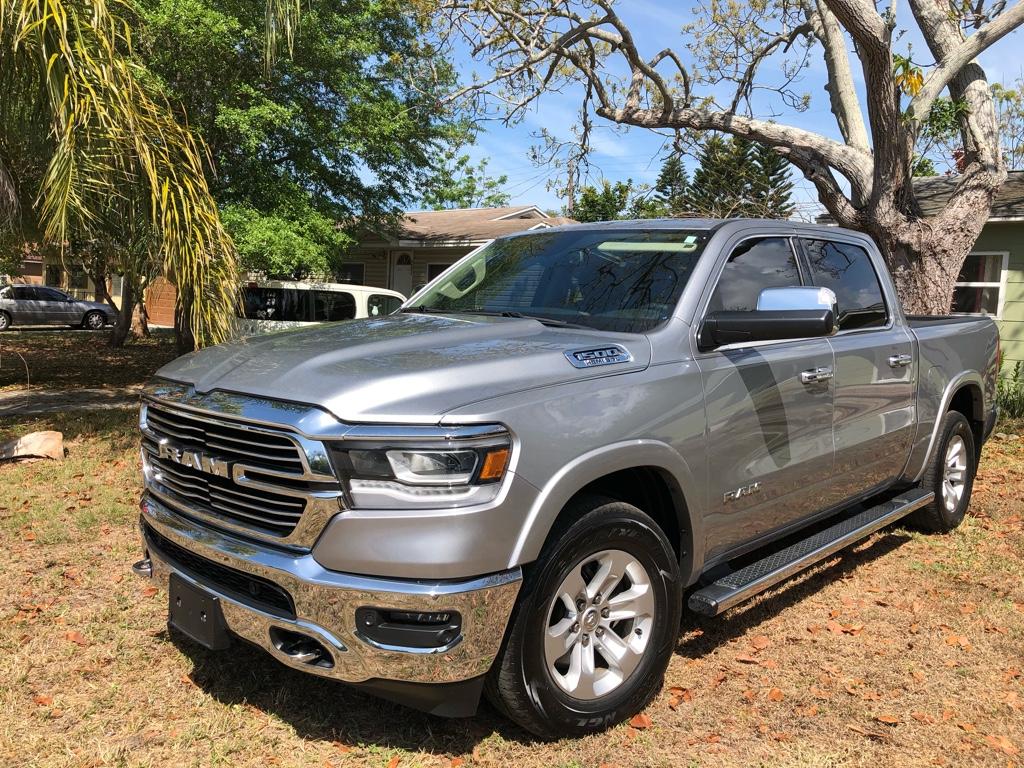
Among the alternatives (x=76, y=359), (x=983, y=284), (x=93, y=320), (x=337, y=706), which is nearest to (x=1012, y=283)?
(x=983, y=284)

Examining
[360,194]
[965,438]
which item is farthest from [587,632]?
[360,194]

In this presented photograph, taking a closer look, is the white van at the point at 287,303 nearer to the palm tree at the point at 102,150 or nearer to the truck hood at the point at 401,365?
the palm tree at the point at 102,150

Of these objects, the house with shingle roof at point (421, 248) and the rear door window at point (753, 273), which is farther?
the house with shingle roof at point (421, 248)

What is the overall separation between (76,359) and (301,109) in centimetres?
845

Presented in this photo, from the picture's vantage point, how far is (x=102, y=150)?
632cm

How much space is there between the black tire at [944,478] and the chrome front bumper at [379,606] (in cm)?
384

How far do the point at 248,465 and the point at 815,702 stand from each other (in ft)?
8.35

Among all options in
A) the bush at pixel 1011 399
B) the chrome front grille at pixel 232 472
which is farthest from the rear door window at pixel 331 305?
the chrome front grille at pixel 232 472

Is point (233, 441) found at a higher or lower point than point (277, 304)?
lower

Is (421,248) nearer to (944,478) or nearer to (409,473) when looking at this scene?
(944,478)

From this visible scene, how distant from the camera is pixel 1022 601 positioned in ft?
15.2

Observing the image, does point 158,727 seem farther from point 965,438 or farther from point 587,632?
point 965,438

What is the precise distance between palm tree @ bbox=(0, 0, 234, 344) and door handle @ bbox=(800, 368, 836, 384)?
4915mm

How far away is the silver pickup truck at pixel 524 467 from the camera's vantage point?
253 centimetres
